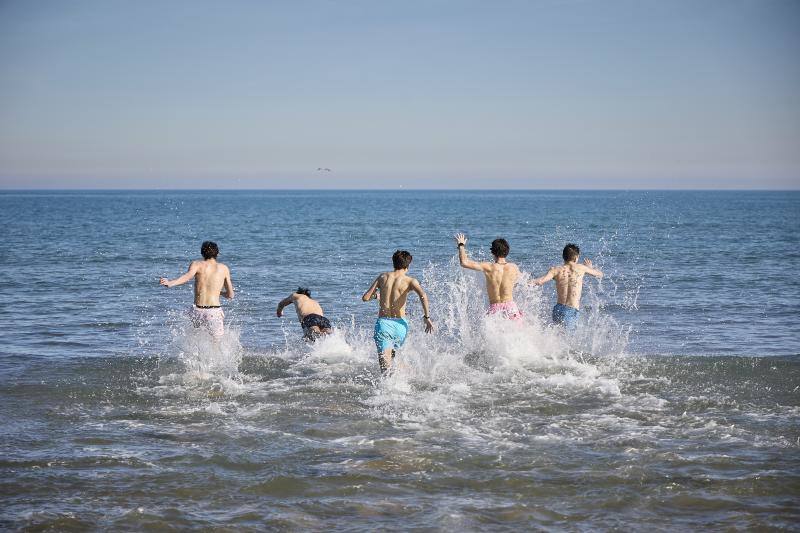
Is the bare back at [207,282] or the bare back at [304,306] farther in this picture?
the bare back at [304,306]

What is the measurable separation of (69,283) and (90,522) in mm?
16849

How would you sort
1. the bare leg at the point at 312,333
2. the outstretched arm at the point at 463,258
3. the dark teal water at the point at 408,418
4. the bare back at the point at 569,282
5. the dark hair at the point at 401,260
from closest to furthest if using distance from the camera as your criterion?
1. the dark teal water at the point at 408,418
2. the dark hair at the point at 401,260
3. the outstretched arm at the point at 463,258
4. the bare back at the point at 569,282
5. the bare leg at the point at 312,333

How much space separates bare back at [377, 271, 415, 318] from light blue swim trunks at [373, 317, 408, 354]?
80 millimetres

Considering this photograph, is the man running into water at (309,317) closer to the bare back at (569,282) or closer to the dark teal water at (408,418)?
the dark teal water at (408,418)

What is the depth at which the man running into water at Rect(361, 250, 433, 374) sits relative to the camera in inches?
365

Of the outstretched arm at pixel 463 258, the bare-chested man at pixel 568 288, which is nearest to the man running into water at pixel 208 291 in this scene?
the outstretched arm at pixel 463 258

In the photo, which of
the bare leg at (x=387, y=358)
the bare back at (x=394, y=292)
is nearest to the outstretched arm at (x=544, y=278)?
the bare back at (x=394, y=292)

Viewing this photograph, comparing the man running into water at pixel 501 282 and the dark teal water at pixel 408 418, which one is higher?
the man running into water at pixel 501 282

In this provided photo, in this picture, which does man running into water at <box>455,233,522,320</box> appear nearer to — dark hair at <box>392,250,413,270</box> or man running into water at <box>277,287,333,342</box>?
dark hair at <box>392,250,413,270</box>

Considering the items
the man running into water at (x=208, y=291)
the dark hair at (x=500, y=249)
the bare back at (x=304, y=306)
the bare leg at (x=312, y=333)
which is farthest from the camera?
the bare back at (x=304, y=306)

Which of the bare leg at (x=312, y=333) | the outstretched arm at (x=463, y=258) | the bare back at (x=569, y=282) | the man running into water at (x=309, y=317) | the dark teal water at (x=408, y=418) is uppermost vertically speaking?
the outstretched arm at (x=463, y=258)

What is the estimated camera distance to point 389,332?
935cm

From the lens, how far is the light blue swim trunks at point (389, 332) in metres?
9.34

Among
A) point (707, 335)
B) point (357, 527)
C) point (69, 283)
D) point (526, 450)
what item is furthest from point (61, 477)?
point (69, 283)
